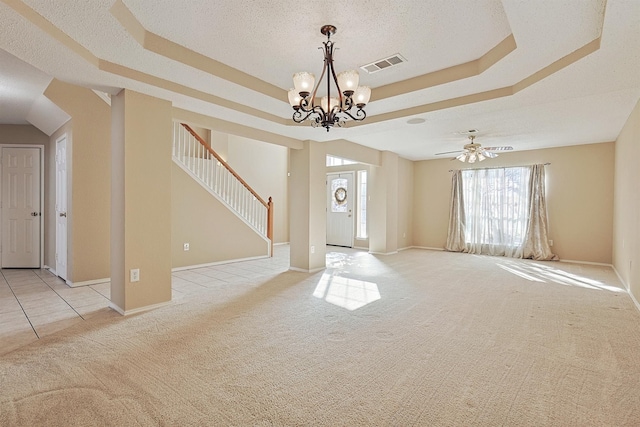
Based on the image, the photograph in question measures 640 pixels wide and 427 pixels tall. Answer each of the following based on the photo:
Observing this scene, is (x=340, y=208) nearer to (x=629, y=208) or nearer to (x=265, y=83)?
(x=265, y=83)

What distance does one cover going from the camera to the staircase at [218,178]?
601cm

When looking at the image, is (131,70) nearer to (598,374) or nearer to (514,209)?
(598,374)

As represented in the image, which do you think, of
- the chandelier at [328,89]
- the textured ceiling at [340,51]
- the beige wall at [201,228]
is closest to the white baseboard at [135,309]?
the beige wall at [201,228]

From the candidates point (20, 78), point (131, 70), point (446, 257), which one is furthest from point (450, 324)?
point (20, 78)

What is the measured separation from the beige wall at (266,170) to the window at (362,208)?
2.20 metres

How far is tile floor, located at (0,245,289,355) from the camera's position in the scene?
2998 mm

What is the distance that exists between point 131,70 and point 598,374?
4.47 meters

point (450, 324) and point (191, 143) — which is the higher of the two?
point (191, 143)

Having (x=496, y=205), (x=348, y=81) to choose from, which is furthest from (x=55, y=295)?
(x=496, y=205)

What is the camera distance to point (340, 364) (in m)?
2.35

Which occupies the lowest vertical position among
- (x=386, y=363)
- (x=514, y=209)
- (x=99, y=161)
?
(x=386, y=363)

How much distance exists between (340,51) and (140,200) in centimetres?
252

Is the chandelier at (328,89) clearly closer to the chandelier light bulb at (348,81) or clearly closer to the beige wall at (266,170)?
the chandelier light bulb at (348,81)

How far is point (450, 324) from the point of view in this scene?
3.16 m
